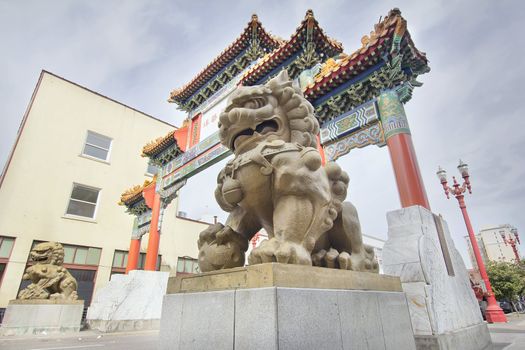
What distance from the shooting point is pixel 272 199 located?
1879 millimetres

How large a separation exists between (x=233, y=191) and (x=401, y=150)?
3.21m

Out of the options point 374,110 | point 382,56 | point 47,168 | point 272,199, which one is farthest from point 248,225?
point 47,168

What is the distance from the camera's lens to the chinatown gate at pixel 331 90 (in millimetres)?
4272

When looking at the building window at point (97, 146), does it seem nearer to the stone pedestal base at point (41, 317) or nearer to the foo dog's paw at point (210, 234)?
the stone pedestal base at point (41, 317)

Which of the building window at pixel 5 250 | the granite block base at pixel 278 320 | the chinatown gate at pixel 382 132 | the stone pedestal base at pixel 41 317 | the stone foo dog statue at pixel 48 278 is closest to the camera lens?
the granite block base at pixel 278 320

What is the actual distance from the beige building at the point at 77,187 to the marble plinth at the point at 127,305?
12.5 ft

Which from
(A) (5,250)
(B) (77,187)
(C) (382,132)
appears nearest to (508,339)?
(C) (382,132)

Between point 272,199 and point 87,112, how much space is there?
13543 mm

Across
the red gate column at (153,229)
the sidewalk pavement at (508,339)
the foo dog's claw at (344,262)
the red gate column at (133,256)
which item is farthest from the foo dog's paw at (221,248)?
the red gate column at (133,256)

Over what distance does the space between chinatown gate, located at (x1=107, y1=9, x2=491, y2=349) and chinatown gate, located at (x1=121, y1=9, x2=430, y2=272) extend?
0.02 meters

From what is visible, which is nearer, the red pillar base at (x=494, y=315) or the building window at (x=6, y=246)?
the red pillar base at (x=494, y=315)

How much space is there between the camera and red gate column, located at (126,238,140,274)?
10102mm

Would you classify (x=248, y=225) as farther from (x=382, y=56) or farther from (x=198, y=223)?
(x=198, y=223)

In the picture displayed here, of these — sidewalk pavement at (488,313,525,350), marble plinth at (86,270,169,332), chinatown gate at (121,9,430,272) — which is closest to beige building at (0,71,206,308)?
chinatown gate at (121,9,430,272)
